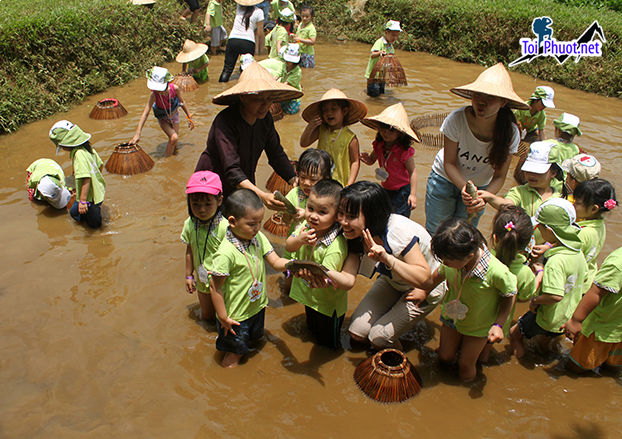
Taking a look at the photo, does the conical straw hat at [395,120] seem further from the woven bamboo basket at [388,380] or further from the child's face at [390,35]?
the child's face at [390,35]

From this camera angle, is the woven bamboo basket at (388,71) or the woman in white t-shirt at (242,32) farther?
the woman in white t-shirt at (242,32)

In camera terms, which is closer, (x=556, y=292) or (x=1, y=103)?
(x=556, y=292)

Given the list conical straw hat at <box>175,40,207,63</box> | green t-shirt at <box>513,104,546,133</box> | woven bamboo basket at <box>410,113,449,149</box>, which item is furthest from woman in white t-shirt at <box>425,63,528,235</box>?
conical straw hat at <box>175,40,207,63</box>

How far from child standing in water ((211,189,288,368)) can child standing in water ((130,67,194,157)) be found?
13.8ft

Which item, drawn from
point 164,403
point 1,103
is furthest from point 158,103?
point 164,403

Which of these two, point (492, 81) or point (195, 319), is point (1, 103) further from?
point (492, 81)

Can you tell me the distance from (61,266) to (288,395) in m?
2.93

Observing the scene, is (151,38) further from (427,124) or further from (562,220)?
(562,220)

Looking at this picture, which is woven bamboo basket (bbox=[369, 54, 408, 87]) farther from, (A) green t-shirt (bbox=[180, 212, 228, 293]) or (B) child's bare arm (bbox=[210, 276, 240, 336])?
(B) child's bare arm (bbox=[210, 276, 240, 336])

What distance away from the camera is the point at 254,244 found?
135 inches

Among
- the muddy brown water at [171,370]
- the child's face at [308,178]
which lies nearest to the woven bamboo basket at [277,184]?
the muddy brown water at [171,370]

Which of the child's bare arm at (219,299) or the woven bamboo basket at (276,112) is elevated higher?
the child's bare arm at (219,299)

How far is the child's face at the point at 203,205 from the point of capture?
11.3 ft

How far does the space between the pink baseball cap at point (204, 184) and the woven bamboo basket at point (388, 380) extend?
170 centimetres
